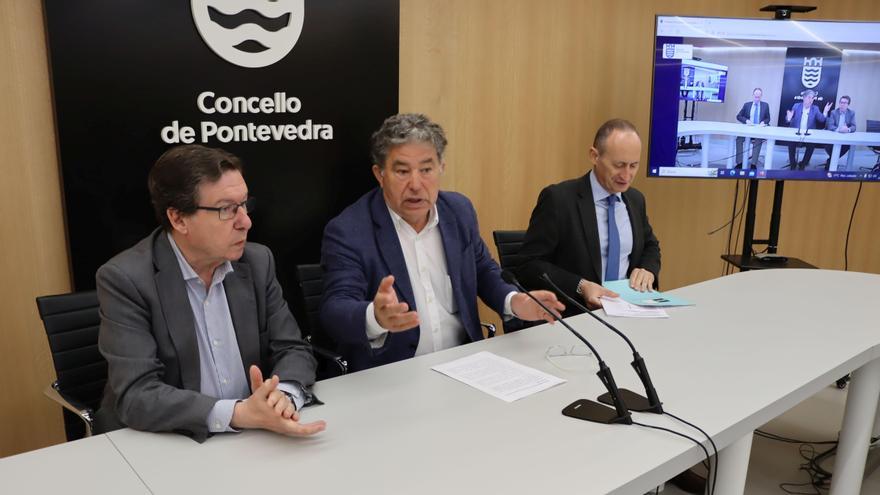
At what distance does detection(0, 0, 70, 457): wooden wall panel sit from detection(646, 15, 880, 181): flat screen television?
3161 mm

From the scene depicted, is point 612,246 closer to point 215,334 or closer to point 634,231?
point 634,231

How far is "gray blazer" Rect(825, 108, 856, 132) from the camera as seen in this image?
3932mm

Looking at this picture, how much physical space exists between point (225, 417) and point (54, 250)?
5.20ft

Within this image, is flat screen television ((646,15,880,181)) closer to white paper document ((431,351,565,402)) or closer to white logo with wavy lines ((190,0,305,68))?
white logo with wavy lines ((190,0,305,68))

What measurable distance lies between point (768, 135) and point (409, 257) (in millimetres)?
2730

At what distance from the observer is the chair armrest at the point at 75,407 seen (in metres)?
1.91

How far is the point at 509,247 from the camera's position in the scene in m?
3.37

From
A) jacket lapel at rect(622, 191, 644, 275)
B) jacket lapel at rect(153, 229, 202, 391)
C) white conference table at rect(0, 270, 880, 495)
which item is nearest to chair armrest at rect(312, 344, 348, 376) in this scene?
white conference table at rect(0, 270, 880, 495)

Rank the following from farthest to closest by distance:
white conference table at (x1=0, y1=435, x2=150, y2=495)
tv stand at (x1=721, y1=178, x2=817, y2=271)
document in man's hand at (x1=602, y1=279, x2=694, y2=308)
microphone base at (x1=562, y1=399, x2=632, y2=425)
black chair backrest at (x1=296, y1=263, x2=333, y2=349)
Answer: tv stand at (x1=721, y1=178, x2=817, y2=271)
black chair backrest at (x1=296, y1=263, x2=333, y2=349)
document in man's hand at (x1=602, y1=279, x2=694, y2=308)
microphone base at (x1=562, y1=399, x2=632, y2=425)
white conference table at (x1=0, y1=435, x2=150, y2=495)

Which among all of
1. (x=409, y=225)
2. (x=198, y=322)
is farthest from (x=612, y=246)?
(x=198, y=322)

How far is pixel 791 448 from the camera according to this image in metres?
3.04

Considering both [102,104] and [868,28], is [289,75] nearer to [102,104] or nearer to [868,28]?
[102,104]

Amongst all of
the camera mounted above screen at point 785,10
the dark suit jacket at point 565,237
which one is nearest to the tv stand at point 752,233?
the camera mounted above screen at point 785,10

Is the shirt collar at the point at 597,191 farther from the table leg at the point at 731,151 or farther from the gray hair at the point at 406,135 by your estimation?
the table leg at the point at 731,151
